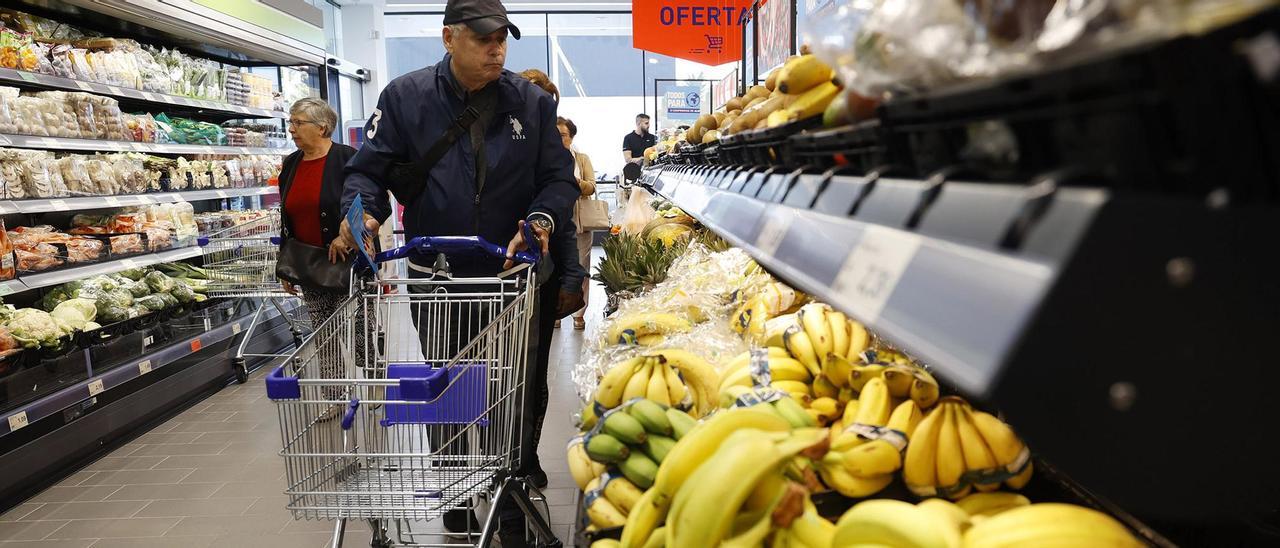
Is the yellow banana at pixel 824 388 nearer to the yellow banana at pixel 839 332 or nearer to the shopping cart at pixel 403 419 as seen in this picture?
the yellow banana at pixel 839 332

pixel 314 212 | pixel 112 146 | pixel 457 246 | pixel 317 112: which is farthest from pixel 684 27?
pixel 457 246

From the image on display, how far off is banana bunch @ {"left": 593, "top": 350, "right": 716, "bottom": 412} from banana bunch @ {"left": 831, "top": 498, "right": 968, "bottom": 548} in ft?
2.03

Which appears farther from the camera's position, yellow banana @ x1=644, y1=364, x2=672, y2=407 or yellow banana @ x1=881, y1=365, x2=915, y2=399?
yellow banana @ x1=644, y1=364, x2=672, y2=407

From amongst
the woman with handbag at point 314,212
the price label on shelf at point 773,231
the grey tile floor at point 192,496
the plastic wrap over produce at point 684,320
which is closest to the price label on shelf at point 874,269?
the price label on shelf at point 773,231

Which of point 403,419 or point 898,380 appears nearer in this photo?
point 898,380

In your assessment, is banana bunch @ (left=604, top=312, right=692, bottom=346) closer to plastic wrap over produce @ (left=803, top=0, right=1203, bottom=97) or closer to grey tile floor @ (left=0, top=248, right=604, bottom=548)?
grey tile floor @ (left=0, top=248, right=604, bottom=548)

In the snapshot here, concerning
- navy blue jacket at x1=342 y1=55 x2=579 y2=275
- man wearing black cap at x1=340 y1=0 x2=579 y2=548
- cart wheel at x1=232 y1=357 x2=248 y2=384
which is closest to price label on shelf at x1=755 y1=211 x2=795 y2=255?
man wearing black cap at x1=340 y1=0 x2=579 y2=548

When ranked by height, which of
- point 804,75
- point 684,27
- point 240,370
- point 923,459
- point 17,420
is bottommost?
point 240,370

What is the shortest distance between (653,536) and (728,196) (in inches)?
26.5

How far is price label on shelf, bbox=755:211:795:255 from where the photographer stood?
1095mm

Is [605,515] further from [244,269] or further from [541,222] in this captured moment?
[244,269]

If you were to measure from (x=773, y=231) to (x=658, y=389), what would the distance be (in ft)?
1.92

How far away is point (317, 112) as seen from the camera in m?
4.57

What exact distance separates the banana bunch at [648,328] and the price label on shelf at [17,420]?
8.94 ft
